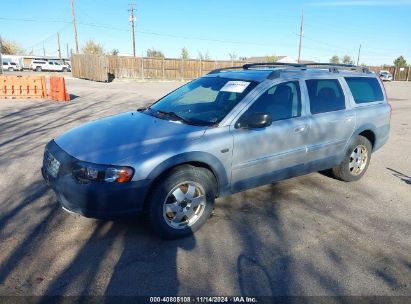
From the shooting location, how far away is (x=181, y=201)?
11.2 feet

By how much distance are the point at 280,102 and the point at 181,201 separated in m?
1.74

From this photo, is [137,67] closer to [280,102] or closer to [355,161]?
[355,161]

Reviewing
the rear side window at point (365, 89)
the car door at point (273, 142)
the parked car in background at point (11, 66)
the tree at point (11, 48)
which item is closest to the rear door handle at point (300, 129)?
the car door at point (273, 142)

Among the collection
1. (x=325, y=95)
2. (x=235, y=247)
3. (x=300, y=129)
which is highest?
(x=325, y=95)

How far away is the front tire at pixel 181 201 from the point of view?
10.7 ft

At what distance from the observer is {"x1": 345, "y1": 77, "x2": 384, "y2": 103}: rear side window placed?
16.1 feet

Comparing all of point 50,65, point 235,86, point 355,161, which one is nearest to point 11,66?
point 50,65

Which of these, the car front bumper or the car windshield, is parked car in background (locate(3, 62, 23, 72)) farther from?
the car front bumper

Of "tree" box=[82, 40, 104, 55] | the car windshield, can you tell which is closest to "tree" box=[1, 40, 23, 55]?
"tree" box=[82, 40, 104, 55]

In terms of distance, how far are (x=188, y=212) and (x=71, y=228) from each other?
1.28 m

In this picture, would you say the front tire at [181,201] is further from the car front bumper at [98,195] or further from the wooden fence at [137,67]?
the wooden fence at [137,67]

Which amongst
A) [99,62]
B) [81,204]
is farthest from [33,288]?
[99,62]

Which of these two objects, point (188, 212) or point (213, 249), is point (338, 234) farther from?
point (188, 212)

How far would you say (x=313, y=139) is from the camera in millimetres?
4332
